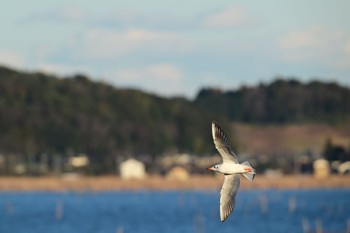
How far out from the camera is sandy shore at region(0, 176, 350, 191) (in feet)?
406

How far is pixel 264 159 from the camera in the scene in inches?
7047

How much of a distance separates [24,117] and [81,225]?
75.0 meters

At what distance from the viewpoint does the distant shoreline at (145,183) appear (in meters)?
124

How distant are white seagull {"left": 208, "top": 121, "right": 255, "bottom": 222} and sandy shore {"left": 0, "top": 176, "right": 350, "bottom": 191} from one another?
102816 mm

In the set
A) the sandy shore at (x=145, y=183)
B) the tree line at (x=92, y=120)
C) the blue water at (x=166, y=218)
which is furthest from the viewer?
the tree line at (x=92, y=120)

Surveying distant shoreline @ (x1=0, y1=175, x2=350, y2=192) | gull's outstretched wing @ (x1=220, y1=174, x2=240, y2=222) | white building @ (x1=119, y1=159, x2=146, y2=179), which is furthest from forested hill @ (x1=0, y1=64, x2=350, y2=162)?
gull's outstretched wing @ (x1=220, y1=174, x2=240, y2=222)

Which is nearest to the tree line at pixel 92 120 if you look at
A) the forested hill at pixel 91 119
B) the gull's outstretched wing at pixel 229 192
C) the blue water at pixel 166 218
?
the forested hill at pixel 91 119

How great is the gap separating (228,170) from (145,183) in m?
119

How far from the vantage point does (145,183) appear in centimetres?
13700

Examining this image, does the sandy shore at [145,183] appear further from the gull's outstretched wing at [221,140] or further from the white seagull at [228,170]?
the gull's outstretched wing at [221,140]

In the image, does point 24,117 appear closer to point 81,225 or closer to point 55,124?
point 55,124

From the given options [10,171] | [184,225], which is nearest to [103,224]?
[184,225]

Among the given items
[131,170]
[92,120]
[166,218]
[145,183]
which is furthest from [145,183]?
[166,218]

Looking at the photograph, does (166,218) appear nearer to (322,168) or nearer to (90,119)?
(322,168)
